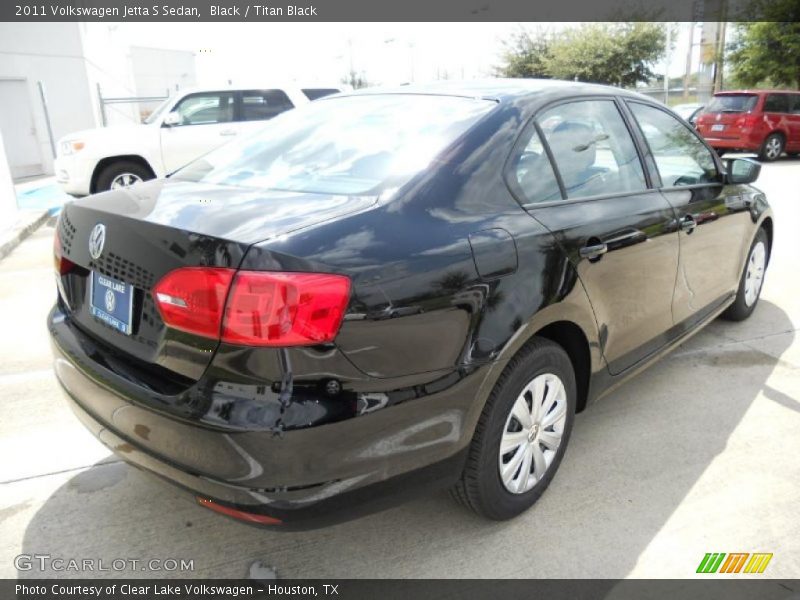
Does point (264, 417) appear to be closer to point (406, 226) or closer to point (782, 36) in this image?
point (406, 226)

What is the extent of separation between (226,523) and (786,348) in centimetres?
370

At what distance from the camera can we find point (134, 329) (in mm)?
2014

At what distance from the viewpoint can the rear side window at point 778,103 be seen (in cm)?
1582

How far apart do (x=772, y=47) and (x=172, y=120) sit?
911 inches

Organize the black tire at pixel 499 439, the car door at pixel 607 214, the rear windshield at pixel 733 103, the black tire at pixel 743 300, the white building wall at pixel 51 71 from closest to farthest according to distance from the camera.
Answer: the black tire at pixel 499 439
the car door at pixel 607 214
the black tire at pixel 743 300
the white building wall at pixel 51 71
the rear windshield at pixel 733 103

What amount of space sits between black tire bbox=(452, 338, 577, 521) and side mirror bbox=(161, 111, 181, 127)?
328 inches

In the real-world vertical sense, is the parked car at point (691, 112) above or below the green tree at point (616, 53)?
below

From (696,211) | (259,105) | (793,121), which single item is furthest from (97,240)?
(793,121)

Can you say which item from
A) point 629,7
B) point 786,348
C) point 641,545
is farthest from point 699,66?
point 641,545

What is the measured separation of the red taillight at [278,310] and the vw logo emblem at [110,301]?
582mm

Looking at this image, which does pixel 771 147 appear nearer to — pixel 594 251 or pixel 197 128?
pixel 197 128

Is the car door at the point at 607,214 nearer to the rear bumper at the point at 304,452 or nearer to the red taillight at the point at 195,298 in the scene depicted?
the rear bumper at the point at 304,452

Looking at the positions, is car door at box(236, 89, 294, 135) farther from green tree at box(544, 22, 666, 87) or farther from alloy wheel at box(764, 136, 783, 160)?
green tree at box(544, 22, 666, 87)

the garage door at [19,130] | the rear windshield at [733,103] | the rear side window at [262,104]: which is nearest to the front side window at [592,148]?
the rear side window at [262,104]
